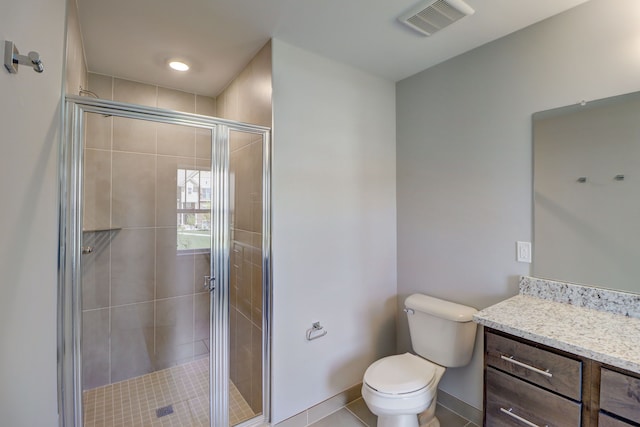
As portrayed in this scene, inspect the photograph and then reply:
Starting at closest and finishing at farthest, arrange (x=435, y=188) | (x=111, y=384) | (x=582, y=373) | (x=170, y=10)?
(x=582, y=373), (x=170, y=10), (x=111, y=384), (x=435, y=188)

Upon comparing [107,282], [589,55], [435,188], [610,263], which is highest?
[589,55]

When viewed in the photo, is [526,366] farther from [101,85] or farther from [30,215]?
[101,85]

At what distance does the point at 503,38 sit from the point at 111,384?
11.4 feet

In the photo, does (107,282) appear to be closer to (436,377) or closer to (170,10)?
(170,10)

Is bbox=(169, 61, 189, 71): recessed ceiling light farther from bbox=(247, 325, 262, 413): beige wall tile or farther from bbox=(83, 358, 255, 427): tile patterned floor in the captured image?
bbox=(83, 358, 255, 427): tile patterned floor

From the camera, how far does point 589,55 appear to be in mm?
1490

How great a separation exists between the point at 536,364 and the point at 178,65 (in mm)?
2822

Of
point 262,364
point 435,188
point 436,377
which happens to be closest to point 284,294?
point 262,364

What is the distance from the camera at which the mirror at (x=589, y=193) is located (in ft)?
4.52

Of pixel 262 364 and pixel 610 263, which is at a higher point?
pixel 610 263

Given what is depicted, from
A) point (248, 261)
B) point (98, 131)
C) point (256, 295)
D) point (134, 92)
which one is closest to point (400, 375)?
point (256, 295)

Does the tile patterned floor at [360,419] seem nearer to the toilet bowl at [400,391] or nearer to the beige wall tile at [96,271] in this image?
the toilet bowl at [400,391]

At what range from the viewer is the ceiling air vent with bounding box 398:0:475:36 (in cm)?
149

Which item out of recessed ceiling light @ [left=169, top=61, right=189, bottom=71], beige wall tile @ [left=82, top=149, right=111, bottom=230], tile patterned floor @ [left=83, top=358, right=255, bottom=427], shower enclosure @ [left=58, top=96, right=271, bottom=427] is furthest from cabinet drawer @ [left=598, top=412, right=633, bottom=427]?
recessed ceiling light @ [left=169, top=61, right=189, bottom=71]
